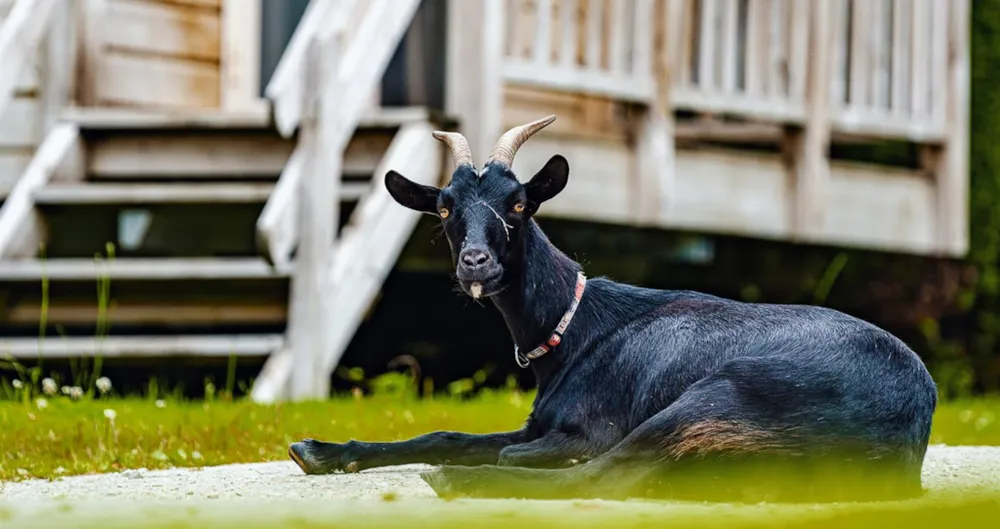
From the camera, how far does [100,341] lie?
835cm

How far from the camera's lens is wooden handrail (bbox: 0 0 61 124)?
9.00m

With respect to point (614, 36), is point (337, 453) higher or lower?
lower

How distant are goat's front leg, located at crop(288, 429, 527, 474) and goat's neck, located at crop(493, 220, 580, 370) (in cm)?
34

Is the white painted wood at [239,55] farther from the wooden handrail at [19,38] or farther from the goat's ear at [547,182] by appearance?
the goat's ear at [547,182]

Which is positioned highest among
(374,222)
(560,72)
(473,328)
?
(560,72)

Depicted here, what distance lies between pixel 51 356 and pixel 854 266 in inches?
273

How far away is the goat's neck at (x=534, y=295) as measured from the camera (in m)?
5.54

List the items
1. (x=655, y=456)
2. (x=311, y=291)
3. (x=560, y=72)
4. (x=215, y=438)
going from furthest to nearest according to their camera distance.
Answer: (x=560, y=72)
(x=311, y=291)
(x=215, y=438)
(x=655, y=456)

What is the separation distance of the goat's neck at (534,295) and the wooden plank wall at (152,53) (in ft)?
17.8

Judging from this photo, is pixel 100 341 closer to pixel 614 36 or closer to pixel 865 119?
pixel 614 36

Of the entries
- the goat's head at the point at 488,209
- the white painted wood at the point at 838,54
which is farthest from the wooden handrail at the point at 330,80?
the white painted wood at the point at 838,54

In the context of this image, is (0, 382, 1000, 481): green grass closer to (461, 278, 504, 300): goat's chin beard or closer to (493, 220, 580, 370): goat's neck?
(493, 220, 580, 370): goat's neck

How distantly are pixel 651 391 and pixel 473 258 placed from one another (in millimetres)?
684

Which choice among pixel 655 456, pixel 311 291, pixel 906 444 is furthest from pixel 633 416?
pixel 311 291
